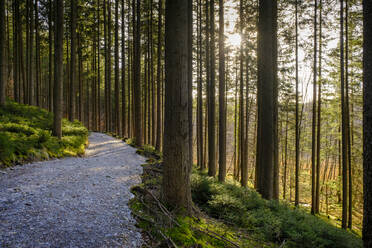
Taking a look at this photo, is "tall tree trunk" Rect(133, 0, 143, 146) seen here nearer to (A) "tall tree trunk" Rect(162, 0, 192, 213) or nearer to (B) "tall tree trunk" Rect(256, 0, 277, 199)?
(B) "tall tree trunk" Rect(256, 0, 277, 199)

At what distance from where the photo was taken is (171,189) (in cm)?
380

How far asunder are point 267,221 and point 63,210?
4607mm

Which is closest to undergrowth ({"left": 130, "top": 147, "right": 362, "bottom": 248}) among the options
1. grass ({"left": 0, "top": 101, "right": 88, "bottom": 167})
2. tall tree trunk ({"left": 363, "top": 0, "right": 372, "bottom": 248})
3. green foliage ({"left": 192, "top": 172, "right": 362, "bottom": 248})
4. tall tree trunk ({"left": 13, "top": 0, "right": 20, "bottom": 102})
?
green foliage ({"left": 192, "top": 172, "right": 362, "bottom": 248})

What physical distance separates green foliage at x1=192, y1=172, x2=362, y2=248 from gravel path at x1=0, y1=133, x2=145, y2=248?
2.21 meters

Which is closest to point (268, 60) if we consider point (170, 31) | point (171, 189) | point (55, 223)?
point (170, 31)

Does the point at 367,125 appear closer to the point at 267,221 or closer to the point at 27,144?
the point at 267,221

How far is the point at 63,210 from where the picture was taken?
3.32 m

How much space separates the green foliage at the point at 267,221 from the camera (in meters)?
4.75

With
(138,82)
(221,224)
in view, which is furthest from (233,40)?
(221,224)

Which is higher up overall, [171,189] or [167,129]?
[167,129]

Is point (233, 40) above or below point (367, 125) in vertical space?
above

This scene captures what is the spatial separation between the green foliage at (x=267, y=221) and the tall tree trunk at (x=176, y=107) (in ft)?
6.17

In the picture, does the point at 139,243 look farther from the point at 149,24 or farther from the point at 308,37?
the point at 149,24

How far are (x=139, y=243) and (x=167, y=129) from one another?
1.87m
